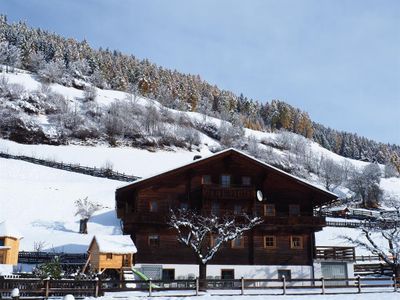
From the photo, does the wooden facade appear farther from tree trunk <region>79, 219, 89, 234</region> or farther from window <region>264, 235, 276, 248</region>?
tree trunk <region>79, 219, 89, 234</region>

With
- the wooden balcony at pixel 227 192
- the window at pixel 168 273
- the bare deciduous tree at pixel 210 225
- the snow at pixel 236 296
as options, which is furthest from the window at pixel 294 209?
the snow at pixel 236 296

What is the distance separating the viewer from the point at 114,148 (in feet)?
343

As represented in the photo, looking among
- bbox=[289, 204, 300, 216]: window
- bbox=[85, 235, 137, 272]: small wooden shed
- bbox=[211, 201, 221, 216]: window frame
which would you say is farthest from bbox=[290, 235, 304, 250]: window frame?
bbox=[85, 235, 137, 272]: small wooden shed

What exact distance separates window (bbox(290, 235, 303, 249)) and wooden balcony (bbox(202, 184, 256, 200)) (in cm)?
478

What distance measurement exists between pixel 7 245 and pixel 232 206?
1731 centimetres

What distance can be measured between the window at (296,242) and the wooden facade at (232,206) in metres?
0.08

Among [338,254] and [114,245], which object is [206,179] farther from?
[338,254]

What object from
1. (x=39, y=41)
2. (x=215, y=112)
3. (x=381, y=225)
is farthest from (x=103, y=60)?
(x=381, y=225)

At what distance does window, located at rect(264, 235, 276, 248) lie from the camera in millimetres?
37594

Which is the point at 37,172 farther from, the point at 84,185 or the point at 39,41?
the point at 39,41

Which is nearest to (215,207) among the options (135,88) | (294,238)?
(294,238)

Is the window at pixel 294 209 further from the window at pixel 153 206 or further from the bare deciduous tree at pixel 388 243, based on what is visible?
the window at pixel 153 206

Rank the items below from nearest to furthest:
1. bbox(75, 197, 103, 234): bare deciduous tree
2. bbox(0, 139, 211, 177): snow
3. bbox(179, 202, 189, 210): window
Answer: bbox(179, 202, 189, 210): window, bbox(75, 197, 103, 234): bare deciduous tree, bbox(0, 139, 211, 177): snow

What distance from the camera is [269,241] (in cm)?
3772
